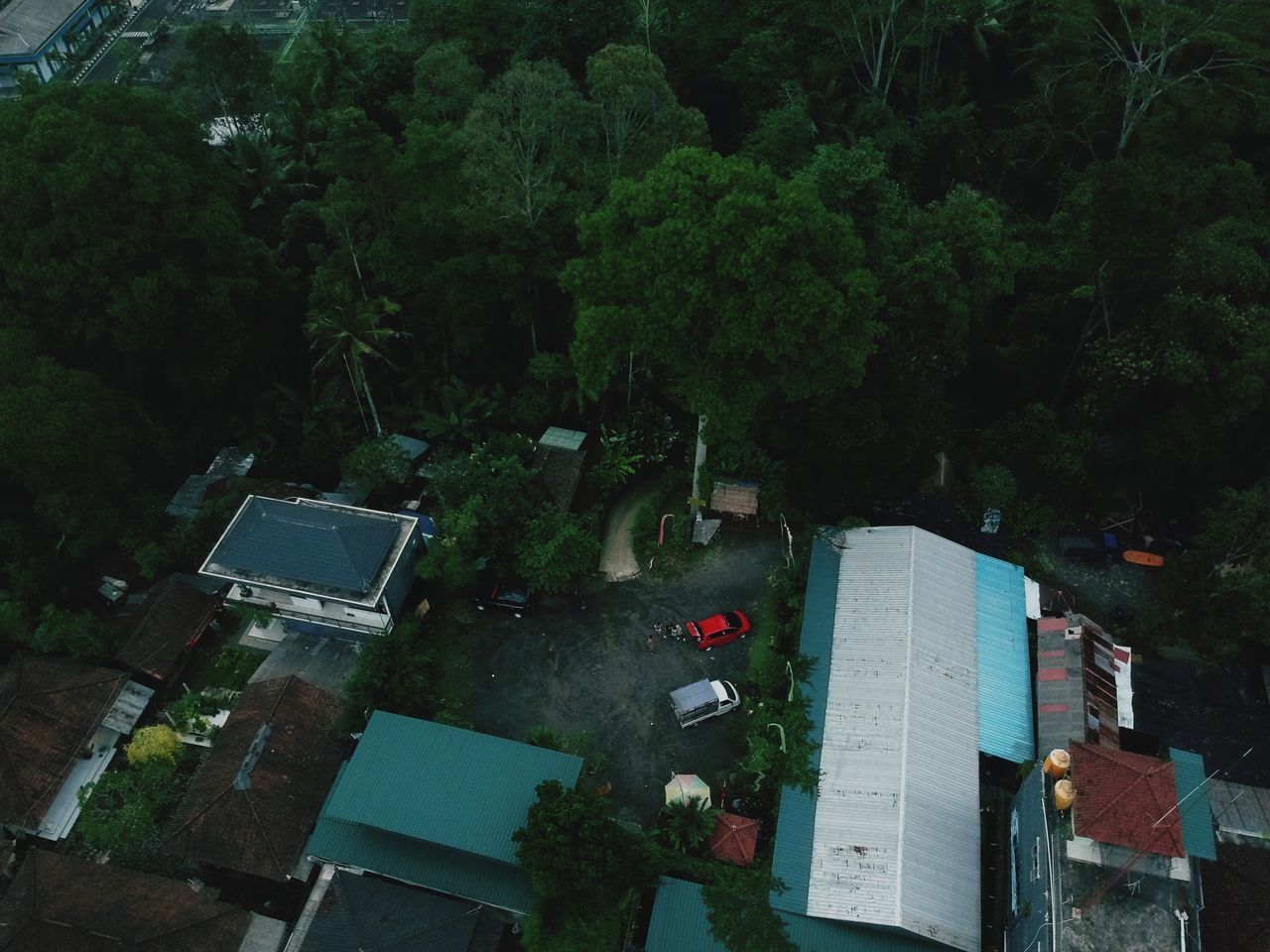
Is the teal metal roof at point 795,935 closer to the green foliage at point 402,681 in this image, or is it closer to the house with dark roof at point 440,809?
the house with dark roof at point 440,809

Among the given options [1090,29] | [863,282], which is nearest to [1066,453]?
[863,282]

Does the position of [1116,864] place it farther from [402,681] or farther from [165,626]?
[165,626]

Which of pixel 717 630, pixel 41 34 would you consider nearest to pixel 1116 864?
pixel 717 630

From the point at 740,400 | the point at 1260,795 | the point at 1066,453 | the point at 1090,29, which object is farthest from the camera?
the point at 1090,29

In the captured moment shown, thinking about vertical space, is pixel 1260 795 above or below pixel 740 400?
below

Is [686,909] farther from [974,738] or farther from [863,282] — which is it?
[863,282]

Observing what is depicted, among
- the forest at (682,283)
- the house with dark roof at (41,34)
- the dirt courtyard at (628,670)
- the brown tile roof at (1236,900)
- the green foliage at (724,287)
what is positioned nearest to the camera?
the brown tile roof at (1236,900)

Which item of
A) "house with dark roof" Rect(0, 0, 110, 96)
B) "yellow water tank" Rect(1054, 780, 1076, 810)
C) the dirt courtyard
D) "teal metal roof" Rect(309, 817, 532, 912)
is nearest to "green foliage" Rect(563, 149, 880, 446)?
the dirt courtyard

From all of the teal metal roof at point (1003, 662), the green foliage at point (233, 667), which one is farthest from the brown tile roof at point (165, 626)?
the teal metal roof at point (1003, 662)
